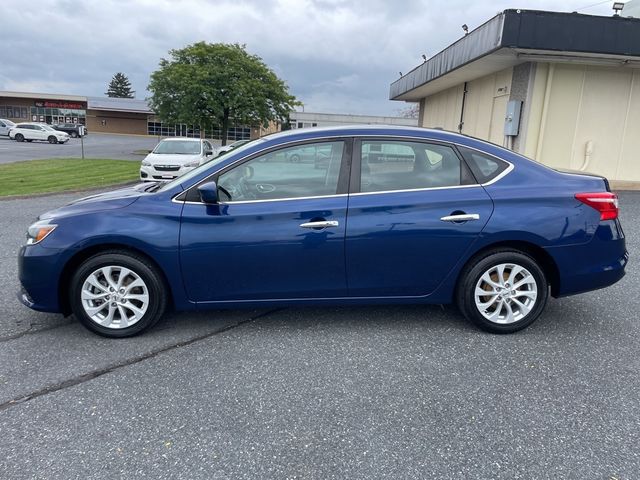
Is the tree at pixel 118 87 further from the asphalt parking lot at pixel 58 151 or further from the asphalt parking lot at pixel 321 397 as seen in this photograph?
the asphalt parking lot at pixel 321 397

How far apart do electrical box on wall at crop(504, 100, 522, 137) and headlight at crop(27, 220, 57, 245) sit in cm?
1141

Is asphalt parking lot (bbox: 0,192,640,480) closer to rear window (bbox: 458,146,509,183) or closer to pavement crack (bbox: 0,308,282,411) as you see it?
pavement crack (bbox: 0,308,282,411)

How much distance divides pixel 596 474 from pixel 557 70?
1171cm

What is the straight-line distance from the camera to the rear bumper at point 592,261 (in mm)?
3730

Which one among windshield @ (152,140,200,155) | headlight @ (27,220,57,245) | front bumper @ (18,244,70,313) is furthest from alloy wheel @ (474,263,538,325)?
windshield @ (152,140,200,155)

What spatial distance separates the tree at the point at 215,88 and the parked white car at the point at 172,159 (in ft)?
34.2

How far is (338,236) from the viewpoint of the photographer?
354 cm

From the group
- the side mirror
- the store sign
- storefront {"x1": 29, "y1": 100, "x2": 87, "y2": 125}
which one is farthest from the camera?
storefront {"x1": 29, "y1": 100, "x2": 87, "y2": 125}

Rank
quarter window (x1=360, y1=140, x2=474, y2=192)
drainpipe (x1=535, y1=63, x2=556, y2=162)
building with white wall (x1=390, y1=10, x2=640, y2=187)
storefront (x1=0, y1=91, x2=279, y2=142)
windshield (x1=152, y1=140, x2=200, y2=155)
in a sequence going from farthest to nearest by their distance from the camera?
storefront (x1=0, y1=91, x2=279, y2=142) < windshield (x1=152, y1=140, x2=200, y2=155) < drainpipe (x1=535, y1=63, x2=556, y2=162) < building with white wall (x1=390, y1=10, x2=640, y2=187) < quarter window (x1=360, y1=140, x2=474, y2=192)

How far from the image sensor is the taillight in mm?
3736

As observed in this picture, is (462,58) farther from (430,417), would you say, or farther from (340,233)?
(430,417)

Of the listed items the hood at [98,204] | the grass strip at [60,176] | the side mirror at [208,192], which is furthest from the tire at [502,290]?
the grass strip at [60,176]

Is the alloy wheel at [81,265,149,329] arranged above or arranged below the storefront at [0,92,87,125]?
below

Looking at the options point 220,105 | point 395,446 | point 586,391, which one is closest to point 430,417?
point 395,446
